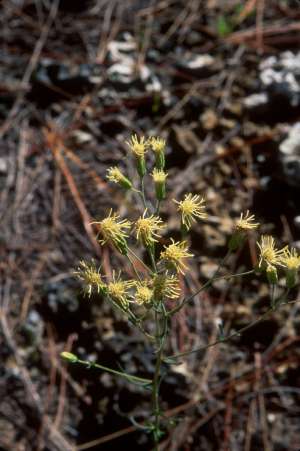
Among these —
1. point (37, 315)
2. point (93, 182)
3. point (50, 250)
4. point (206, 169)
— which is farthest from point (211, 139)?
point (37, 315)

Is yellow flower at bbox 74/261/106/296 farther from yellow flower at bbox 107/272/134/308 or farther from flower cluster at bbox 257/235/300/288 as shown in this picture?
flower cluster at bbox 257/235/300/288

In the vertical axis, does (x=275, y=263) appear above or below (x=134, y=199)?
above

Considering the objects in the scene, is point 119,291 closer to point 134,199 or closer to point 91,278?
point 91,278

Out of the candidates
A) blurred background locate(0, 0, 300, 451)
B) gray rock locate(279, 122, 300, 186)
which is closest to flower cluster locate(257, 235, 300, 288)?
blurred background locate(0, 0, 300, 451)

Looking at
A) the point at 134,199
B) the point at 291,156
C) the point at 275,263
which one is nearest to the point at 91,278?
the point at 275,263

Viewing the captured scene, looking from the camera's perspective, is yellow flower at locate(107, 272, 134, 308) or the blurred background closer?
yellow flower at locate(107, 272, 134, 308)

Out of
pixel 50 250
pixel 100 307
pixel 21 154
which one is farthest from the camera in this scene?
pixel 21 154

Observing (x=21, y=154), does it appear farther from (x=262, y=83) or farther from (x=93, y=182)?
(x=262, y=83)

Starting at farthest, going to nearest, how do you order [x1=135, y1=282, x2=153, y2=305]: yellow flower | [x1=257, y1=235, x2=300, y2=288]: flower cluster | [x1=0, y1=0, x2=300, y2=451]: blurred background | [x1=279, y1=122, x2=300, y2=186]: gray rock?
1. [x1=279, y1=122, x2=300, y2=186]: gray rock
2. [x1=0, y1=0, x2=300, y2=451]: blurred background
3. [x1=257, y1=235, x2=300, y2=288]: flower cluster
4. [x1=135, y1=282, x2=153, y2=305]: yellow flower

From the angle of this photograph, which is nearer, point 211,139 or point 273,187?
point 273,187
